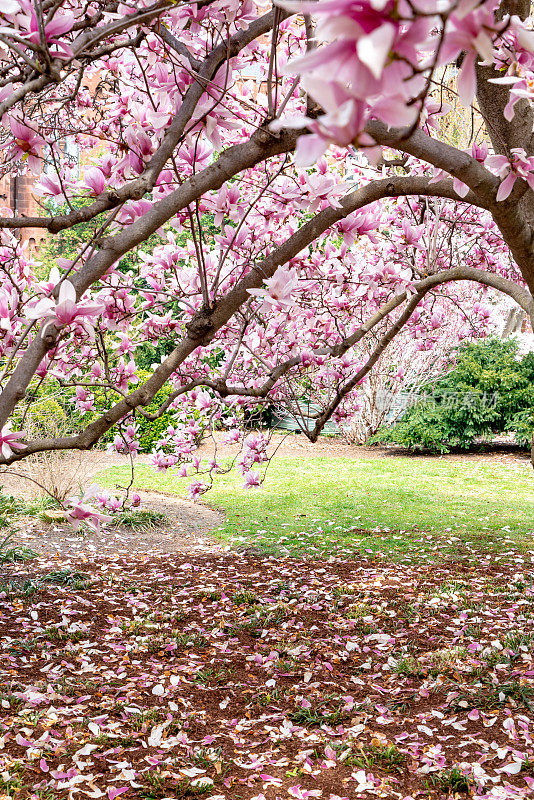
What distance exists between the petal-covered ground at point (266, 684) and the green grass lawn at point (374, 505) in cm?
111

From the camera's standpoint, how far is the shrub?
11227 millimetres

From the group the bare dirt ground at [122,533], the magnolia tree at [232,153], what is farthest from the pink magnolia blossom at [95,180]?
the bare dirt ground at [122,533]

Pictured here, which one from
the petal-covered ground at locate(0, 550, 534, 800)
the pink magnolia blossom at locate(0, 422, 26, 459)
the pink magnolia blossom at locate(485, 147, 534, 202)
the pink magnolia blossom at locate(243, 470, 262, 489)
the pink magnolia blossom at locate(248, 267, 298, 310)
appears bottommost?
the petal-covered ground at locate(0, 550, 534, 800)

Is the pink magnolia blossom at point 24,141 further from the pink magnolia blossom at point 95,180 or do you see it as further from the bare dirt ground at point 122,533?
the bare dirt ground at point 122,533

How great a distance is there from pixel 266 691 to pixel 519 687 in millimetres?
1212

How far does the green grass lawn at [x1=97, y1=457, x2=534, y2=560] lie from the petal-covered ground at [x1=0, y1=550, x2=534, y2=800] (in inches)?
43.6

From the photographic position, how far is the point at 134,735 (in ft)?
9.42

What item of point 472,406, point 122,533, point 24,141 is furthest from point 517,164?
point 472,406

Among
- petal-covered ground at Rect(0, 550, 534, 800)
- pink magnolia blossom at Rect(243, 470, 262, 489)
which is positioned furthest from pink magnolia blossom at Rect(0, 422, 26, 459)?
pink magnolia blossom at Rect(243, 470, 262, 489)

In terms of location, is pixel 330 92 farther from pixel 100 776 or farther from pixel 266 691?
pixel 266 691

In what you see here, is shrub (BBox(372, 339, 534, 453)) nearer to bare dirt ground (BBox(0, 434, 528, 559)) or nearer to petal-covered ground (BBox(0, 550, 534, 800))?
bare dirt ground (BBox(0, 434, 528, 559))

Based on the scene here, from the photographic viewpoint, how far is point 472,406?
1119 centimetres

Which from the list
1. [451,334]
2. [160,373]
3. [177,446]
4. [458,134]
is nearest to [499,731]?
[160,373]

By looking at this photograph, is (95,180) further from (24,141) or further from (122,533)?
(122,533)
